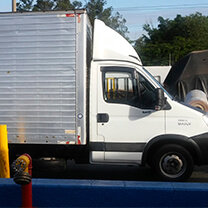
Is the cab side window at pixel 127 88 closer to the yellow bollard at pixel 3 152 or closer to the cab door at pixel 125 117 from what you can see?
the cab door at pixel 125 117

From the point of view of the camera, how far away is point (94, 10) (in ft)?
132

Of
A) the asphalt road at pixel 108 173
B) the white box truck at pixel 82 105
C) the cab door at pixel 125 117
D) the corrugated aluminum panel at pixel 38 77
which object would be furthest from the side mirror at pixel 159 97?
the asphalt road at pixel 108 173

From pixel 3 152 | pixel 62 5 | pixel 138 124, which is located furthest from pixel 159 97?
pixel 62 5

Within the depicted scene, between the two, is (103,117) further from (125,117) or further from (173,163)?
(173,163)

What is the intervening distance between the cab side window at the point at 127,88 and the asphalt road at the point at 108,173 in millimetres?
1651

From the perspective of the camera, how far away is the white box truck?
240 inches

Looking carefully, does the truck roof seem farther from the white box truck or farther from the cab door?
the cab door

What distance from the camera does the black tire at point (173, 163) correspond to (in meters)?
6.18

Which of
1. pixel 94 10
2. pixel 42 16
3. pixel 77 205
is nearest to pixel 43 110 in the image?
pixel 42 16

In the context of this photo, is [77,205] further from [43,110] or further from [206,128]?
[206,128]

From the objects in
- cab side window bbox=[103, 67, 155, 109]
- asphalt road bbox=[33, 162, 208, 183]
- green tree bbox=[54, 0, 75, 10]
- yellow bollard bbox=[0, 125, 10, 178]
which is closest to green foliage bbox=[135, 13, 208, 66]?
green tree bbox=[54, 0, 75, 10]

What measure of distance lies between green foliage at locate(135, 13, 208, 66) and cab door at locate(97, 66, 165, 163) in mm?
30839

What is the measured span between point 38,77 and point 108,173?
263cm

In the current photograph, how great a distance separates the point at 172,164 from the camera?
625cm
